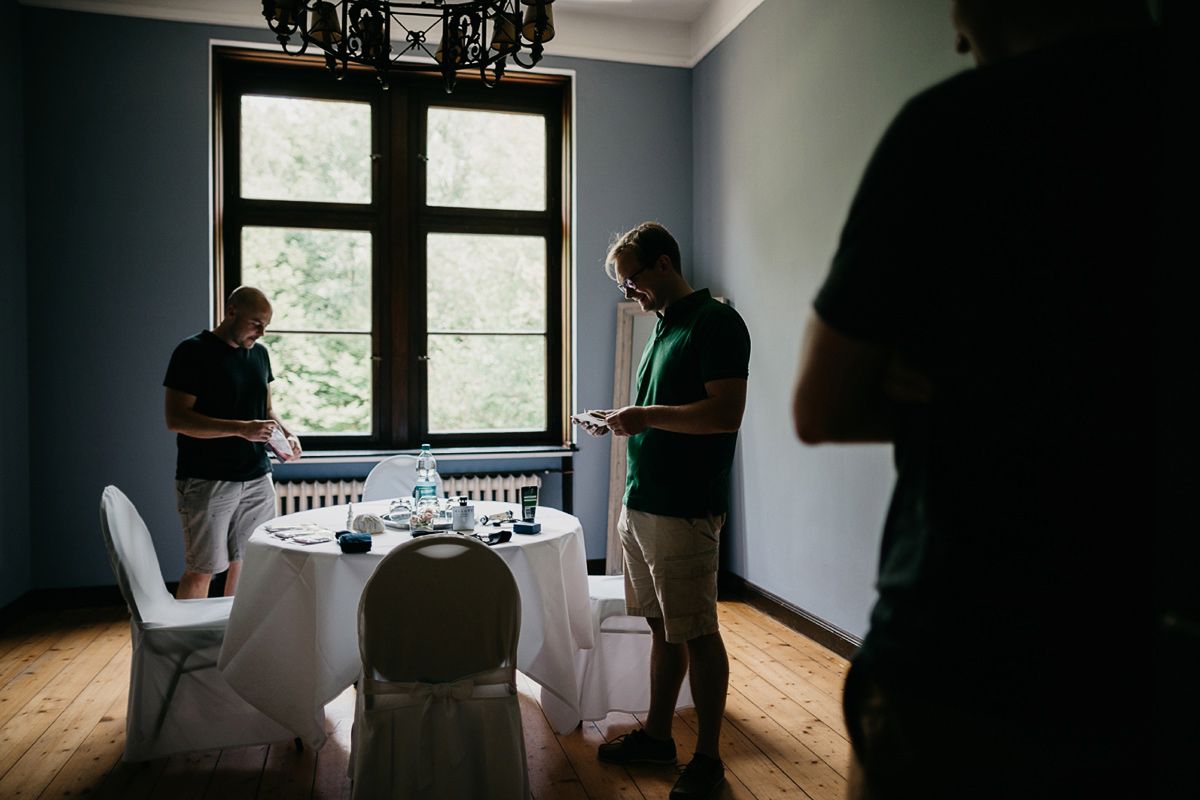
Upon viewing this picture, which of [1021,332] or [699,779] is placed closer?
[1021,332]

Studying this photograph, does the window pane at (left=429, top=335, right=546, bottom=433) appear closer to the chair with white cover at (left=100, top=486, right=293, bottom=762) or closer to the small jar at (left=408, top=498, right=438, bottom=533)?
the small jar at (left=408, top=498, right=438, bottom=533)

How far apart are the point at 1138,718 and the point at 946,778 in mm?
154

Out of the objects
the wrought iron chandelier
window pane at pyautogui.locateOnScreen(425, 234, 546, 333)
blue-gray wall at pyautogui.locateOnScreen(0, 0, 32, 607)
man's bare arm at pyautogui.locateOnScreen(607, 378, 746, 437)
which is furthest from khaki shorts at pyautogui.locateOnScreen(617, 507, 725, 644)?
blue-gray wall at pyautogui.locateOnScreen(0, 0, 32, 607)

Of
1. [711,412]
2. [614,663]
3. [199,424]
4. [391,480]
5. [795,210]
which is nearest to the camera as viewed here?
[711,412]

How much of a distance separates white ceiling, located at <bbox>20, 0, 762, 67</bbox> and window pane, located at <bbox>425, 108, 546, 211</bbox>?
515mm

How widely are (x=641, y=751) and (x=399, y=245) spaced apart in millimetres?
3259

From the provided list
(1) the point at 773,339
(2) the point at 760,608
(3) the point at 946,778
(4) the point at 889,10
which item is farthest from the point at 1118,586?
(2) the point at 760,608

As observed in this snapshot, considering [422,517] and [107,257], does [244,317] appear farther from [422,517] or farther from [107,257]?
[107,257]

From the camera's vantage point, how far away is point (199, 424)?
3.07 m

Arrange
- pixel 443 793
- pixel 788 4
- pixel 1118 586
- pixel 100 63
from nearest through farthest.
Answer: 1. pixel 1118 586
2. pixel 443 793
3. pixel 788 4
4. pixel 100 63

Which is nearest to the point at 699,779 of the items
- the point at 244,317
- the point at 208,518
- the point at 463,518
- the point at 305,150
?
the point at 463,518

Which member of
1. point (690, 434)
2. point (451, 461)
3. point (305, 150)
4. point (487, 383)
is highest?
point (305, 150)

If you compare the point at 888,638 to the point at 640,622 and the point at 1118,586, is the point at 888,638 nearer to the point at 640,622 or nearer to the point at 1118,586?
the point at 1118,586

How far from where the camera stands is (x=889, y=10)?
3.17 metres
